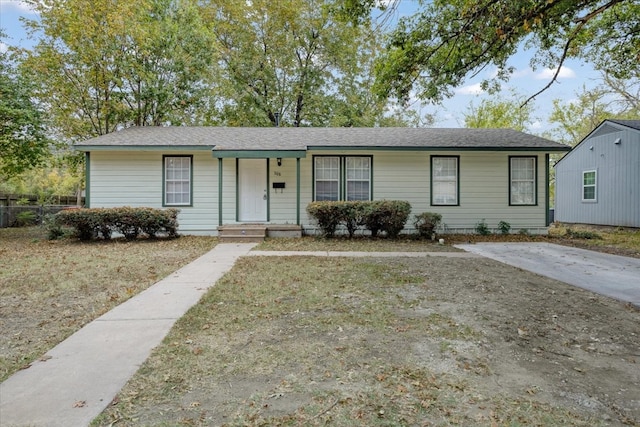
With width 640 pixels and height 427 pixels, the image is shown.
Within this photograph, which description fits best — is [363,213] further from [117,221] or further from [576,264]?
[117,221]

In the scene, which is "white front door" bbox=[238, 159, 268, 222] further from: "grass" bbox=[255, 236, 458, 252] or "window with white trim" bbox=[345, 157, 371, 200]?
"window with white trim" bbox=[345, 157, 371, 200]

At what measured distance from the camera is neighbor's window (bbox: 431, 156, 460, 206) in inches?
481

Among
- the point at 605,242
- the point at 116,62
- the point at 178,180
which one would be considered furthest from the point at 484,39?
the point at 116,62

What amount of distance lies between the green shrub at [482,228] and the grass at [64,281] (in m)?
8.52

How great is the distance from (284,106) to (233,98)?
3.20 metres

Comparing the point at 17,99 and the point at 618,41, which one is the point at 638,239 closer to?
the point at 618,41

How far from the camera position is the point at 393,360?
9.50 feet

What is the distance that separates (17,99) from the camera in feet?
41.3

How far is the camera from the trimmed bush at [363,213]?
1047cm

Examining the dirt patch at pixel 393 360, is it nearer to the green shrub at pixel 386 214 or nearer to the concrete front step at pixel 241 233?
the green shrub at pixel 386 214

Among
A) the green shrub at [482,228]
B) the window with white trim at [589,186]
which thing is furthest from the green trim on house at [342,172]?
the window with white trim at [589,186]

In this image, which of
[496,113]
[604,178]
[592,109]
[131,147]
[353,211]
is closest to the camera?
[353,211]

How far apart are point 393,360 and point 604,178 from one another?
57.2 feet

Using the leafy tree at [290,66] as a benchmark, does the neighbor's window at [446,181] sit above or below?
below
